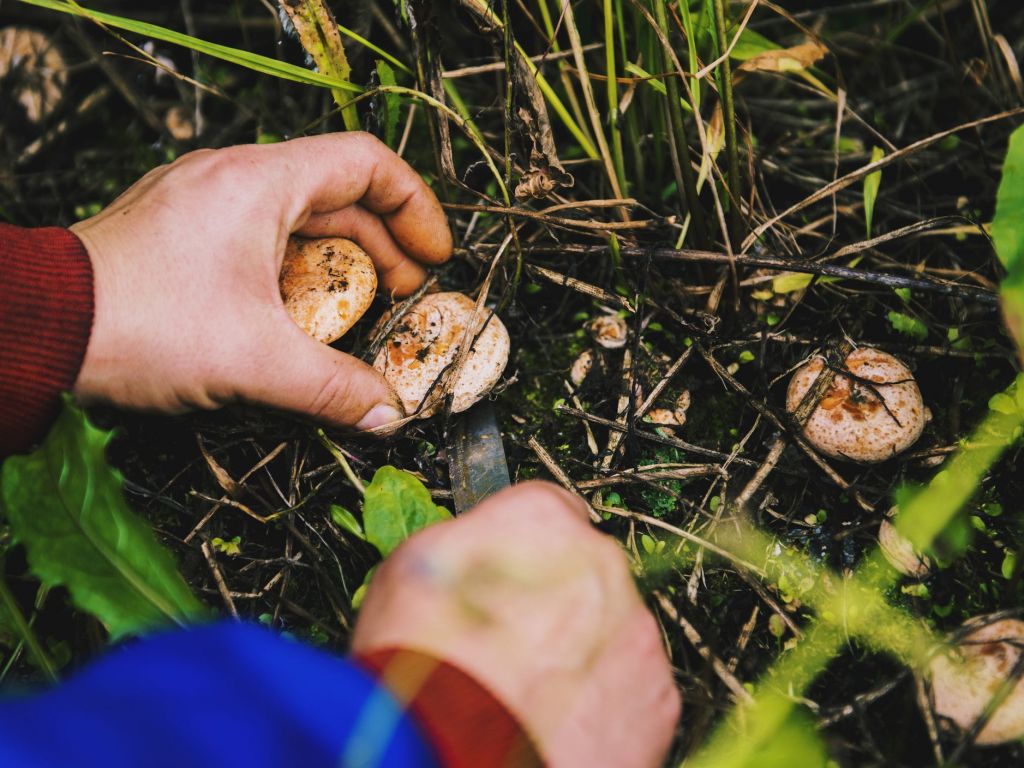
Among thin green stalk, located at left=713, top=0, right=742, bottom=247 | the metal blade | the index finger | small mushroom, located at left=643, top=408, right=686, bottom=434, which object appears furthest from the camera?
A: small mushroom, located at left=643, top=408, right=686, bottom=434

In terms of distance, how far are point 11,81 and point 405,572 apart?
2537 millimetres

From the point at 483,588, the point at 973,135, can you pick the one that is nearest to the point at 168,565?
the point at 483,588

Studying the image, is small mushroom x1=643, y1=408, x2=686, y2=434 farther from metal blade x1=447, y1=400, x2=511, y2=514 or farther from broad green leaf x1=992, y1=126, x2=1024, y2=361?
broad green leaf x1=992, y1=126, x2=1024, y2=361

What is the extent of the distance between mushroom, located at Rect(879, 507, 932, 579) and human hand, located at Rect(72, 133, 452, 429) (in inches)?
48.5

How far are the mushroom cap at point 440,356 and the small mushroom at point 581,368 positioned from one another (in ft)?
0.82

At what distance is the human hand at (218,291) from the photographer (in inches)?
62.7

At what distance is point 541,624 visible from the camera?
131cm

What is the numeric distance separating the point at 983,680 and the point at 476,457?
1213 millimetres

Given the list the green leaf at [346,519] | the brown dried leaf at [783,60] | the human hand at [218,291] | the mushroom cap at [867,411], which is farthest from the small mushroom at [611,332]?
the green leaf at [346,519]

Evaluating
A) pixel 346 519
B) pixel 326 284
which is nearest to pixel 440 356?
pixel 326 284

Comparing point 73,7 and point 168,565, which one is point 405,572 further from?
point 73,7

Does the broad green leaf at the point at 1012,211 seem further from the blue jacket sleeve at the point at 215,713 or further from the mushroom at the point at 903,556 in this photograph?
the blue jacket sleeve at the point at 215,713

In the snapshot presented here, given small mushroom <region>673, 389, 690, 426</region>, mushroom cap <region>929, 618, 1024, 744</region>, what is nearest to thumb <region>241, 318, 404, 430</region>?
small mushroom <region>673, 389, 690, 426</region>

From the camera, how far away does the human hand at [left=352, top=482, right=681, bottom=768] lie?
4.03 feet
